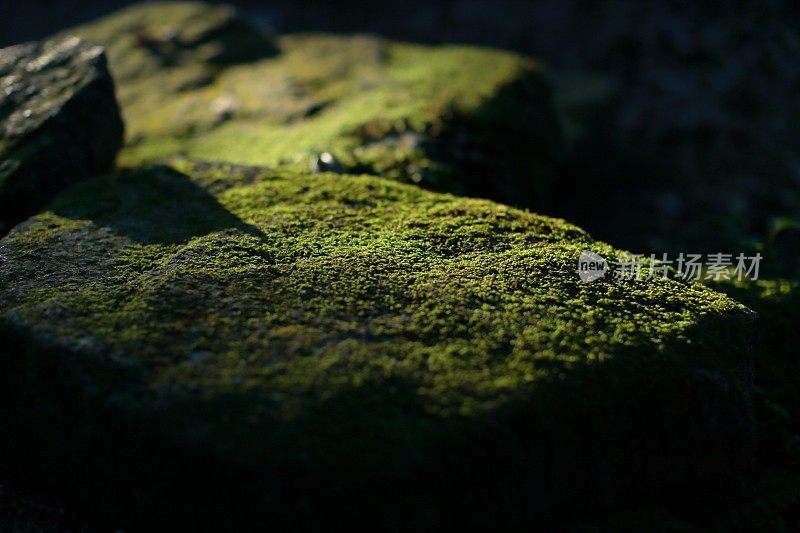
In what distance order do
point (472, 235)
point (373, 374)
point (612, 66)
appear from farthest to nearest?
point (612, 66), point (472, 235), point (373, 374)

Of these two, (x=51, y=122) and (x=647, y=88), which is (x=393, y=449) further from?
(x=647, y=88)

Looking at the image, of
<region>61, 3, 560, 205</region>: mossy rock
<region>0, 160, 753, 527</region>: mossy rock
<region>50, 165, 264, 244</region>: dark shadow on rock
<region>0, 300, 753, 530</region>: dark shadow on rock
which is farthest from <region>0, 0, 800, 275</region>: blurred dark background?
<region>50, 165, 264, 244</region>: dark shadow on rock

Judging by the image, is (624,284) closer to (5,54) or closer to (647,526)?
(647,526)

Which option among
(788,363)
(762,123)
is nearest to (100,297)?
(788,363)

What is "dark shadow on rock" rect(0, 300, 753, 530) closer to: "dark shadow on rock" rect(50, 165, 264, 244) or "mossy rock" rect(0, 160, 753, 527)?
"mossy rock" rect(0, 160, 753, 527)

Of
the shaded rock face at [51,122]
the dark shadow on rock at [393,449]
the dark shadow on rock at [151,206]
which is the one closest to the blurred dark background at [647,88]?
the dark shadow on rock at [393,449]

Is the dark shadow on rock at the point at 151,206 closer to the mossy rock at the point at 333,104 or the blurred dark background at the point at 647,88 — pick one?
the mossy rock at the point at 333,104
